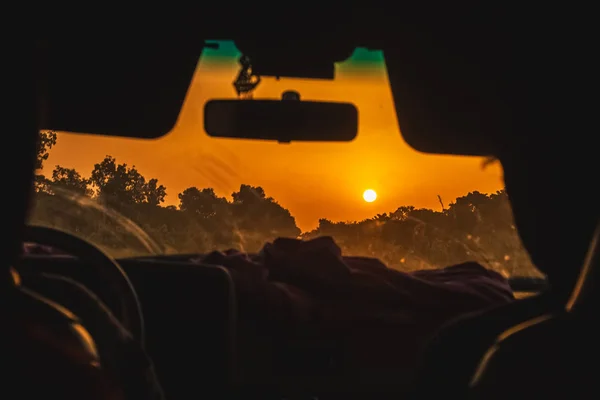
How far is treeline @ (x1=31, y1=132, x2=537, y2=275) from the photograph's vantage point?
286 centimetres

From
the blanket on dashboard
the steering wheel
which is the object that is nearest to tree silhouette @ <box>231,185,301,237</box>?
the blanket on dashboard

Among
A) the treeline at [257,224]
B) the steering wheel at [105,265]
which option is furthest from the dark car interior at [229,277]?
the treeline at [257,224]

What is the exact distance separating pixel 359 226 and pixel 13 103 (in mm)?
2356

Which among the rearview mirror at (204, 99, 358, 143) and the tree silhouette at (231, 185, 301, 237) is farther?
the tree silhouette at (231, 185, 301, 237)

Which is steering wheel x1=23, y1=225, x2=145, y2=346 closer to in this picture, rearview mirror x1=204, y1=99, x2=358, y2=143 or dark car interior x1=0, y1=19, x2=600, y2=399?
dark car interior x1=0, y1=19, x2=600, y2=399

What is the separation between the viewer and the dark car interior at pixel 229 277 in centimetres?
80

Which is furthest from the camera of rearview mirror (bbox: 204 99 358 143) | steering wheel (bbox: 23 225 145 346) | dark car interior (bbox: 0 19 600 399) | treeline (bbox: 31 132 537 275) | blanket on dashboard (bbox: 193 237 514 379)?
treeline (bbox: 31 132 537 275)

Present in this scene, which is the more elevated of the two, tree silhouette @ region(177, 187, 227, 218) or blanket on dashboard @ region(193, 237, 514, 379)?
tree silhouette @ region(177, 187, 227, 218)

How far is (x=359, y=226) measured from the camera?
308 centimetres

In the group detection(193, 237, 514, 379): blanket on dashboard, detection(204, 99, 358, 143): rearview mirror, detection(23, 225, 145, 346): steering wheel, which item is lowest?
detection(193, 237, 514, 379): blanket on dashboard

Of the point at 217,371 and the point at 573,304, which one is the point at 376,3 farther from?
the point at 217,371

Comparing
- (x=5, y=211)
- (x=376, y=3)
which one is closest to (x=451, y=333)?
(x=5, y=211)

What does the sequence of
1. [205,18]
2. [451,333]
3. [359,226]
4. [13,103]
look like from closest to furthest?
[13,103], [451,333], [205,18], [359,226]

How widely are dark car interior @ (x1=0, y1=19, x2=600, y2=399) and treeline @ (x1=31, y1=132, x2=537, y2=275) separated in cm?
86
